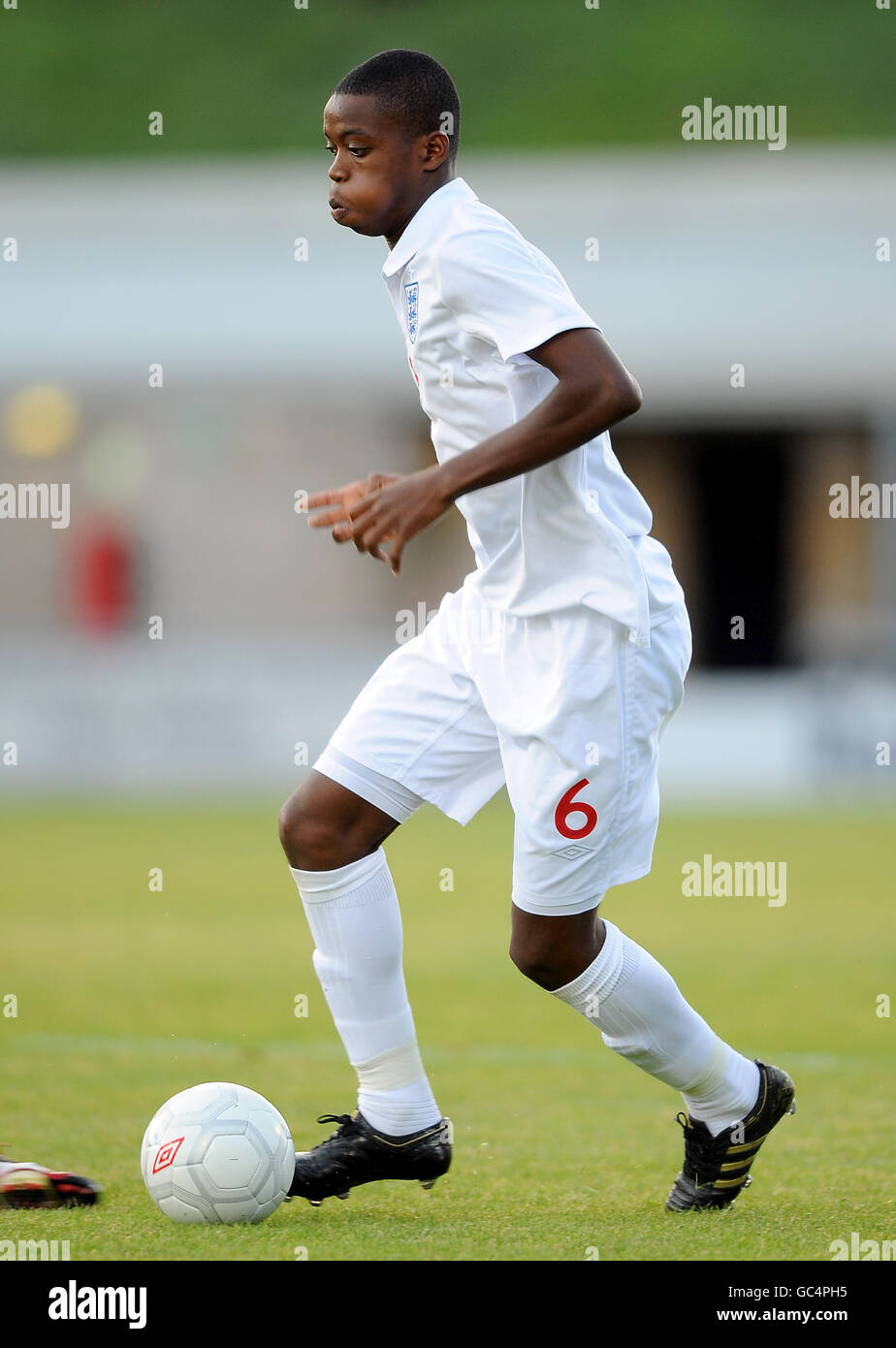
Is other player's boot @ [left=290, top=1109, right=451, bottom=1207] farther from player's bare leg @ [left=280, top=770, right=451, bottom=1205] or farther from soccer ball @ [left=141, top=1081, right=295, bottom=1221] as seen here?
soccer ball @ [left=141, top=1081, right=295, bottom=1221]

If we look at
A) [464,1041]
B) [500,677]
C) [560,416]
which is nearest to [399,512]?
[560,416]

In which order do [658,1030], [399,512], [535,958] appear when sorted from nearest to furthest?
[399,512] < [535,958] < [658,1030]

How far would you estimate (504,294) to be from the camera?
366cm

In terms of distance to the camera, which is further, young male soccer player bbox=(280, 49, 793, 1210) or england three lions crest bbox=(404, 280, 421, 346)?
england three lions crest bbox=(404, 280, 421, 346)

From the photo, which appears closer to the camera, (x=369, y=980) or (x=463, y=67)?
(x=369, y=980)

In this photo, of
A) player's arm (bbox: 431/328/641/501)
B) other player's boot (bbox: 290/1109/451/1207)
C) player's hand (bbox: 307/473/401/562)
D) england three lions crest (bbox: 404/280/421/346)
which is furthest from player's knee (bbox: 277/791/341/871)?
england three lions crest (bbox: 404/280/421/346)

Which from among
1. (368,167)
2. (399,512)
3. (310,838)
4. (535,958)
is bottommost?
(535,958)

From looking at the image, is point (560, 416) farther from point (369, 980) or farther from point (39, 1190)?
point (39, 1190)

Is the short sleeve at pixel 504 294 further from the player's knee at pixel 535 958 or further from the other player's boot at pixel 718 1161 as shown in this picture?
the other player's boot at pixel 718 1161

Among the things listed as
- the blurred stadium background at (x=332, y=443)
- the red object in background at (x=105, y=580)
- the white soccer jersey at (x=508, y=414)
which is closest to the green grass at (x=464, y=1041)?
the white soccer jersey at (x=508, y=414)

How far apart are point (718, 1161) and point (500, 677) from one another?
4.07 ft

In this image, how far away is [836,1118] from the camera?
533 cm

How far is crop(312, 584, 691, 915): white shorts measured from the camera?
153 inches

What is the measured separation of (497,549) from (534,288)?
2.12 ft
